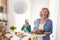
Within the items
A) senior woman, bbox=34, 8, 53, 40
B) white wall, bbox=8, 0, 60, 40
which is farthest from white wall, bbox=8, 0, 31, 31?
senior woman, bbox=34, 8, 53, 40

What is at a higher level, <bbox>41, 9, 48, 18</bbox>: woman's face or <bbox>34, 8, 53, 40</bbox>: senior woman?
<bbox>41, 9, 48, 18</bbox>: woman's face

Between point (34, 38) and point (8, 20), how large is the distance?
287mm

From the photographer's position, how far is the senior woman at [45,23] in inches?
41.9

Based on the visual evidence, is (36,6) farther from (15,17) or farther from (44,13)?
(15,17)

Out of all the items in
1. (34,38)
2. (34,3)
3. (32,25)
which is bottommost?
(34,38)

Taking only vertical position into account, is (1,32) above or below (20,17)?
below

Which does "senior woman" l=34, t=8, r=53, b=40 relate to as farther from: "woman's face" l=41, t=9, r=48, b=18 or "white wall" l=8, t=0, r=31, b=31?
"white wall" l=8, t=0, r=31, b=31

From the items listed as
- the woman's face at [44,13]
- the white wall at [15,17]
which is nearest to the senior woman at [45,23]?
the woman's face at [44,13]

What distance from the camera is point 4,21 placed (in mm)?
1120

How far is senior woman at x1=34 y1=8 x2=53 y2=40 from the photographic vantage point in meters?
1.07

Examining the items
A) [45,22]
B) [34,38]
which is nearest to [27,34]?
[34,38]

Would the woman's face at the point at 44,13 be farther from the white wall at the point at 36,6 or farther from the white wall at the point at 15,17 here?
the white wall at the point at 15,17

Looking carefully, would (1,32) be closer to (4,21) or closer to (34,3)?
(4,21)

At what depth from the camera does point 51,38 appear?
1.05 meters
